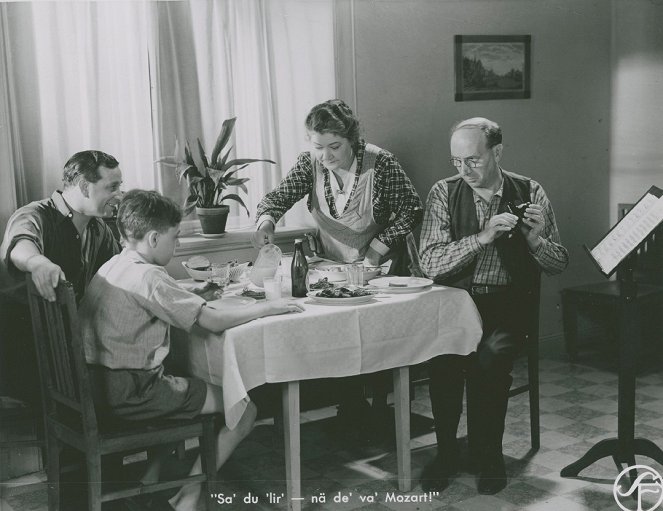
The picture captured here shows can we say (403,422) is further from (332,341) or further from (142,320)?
(142,320)

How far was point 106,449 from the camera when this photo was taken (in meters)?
2.45

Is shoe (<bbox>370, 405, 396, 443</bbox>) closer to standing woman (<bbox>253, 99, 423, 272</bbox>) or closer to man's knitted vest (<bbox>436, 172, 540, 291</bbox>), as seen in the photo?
standing woman (<bbox>253, 99, 423, 272</bbox>)

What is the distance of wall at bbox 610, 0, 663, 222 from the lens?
492 cm

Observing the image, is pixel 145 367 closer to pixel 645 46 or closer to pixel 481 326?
pixel 481 326

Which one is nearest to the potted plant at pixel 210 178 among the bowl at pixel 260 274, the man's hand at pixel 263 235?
the man's hand at pixel 263 235

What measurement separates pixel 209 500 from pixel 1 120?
1.73 meters

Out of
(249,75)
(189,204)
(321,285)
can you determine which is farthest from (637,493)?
(249,75)

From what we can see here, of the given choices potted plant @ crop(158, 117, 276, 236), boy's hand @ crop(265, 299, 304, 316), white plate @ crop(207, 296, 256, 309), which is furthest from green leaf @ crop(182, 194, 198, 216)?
boy's hand @ crop(265, 299, 304, 316)

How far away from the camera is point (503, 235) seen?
3287 millimetres

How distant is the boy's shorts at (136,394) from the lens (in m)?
2.53

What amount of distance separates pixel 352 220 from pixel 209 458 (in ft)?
4.98

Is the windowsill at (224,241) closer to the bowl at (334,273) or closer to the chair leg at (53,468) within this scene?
the bowl at (334,273)

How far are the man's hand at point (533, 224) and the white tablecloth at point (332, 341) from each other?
36cm

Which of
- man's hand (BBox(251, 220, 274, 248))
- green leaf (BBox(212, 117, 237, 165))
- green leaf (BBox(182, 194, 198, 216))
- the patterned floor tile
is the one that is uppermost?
green leaf (BBox(212, 117, 237, 165))
